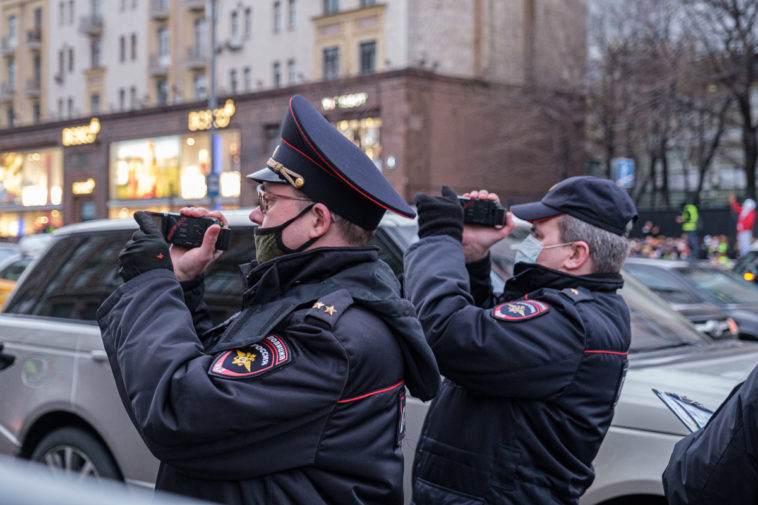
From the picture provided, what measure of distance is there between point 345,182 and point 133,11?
146ft

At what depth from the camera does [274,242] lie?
215 centimetres

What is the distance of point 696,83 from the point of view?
28.5m

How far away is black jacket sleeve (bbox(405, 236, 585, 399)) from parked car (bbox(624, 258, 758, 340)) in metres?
7.75

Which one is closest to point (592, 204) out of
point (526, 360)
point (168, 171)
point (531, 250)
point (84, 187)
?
point (531, 250)

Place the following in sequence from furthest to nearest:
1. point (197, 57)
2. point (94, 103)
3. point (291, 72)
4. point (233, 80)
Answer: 1. point (94, 103)
2. point (197, 57)
3. point (233, 80)
4. point (291, 72)

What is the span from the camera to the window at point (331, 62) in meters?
33.8

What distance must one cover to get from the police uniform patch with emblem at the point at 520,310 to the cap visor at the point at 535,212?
17.2 inches

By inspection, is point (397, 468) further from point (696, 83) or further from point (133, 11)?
point (133, 11)

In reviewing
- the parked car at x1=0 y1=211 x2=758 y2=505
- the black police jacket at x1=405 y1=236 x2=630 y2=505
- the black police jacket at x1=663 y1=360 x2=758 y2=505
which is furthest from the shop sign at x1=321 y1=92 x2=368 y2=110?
the black police jacket at x1=663 y1=360 x2=758 y2=505

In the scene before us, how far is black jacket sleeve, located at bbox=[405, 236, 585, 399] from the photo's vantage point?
8.34ft

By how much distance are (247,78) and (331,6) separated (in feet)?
17.8

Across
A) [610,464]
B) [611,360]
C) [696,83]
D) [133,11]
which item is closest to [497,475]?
[611,360]

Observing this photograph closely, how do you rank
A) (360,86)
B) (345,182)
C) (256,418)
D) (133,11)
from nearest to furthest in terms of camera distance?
(256,418), (345,182), (360,86), (133,11)

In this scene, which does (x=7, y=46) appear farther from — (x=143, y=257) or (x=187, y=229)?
(x=143, y=257)
